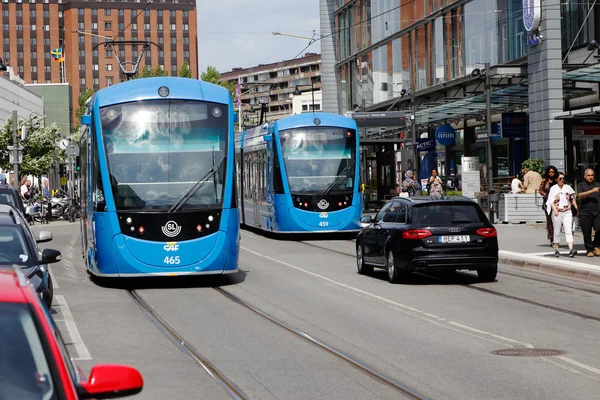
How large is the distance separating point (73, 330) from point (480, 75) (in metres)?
26.0

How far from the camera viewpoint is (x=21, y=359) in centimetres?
412

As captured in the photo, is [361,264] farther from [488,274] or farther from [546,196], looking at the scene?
[546,196]

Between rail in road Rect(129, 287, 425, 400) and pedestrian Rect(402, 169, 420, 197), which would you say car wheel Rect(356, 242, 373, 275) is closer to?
rail in road Rect(129, 287, 425, 400)

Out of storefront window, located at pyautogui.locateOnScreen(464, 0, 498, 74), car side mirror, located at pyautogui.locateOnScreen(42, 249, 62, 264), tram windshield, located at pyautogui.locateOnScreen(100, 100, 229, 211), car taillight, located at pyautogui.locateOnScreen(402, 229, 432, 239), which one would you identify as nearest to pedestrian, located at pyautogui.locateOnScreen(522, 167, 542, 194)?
storefront window, located at pyautogui.locateOnScreen(464, 0, 498, 74)

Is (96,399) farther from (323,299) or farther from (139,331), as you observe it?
(323,299)

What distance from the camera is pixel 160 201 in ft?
57.8

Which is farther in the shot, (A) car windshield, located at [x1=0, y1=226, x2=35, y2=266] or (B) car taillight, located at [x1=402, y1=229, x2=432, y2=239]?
(B) car taillight, located at [x1=402, y1=229, x2=432, y2=239]

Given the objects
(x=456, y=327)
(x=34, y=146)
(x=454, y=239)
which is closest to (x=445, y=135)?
(x=454, y=239)

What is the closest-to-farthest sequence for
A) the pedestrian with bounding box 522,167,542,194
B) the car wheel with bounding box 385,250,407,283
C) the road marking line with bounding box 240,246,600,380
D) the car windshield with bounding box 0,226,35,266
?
the road marking line with bounding box 240,246,600,380 → the car windshield with bounding box 0,226,35,266 → the car wheel with bounding box 385,250,407,283 → the pedestrian with bounding box 522,167,542,194

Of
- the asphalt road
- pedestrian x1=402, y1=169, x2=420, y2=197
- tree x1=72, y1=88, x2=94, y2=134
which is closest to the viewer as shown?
the asphalt road

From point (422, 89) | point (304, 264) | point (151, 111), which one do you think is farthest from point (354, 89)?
point (151, 111)

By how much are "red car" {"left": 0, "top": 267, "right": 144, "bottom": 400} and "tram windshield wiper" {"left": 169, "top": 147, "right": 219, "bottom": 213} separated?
1321 centimetres

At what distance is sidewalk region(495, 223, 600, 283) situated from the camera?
19969 mm

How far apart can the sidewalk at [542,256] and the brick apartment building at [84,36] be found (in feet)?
467
